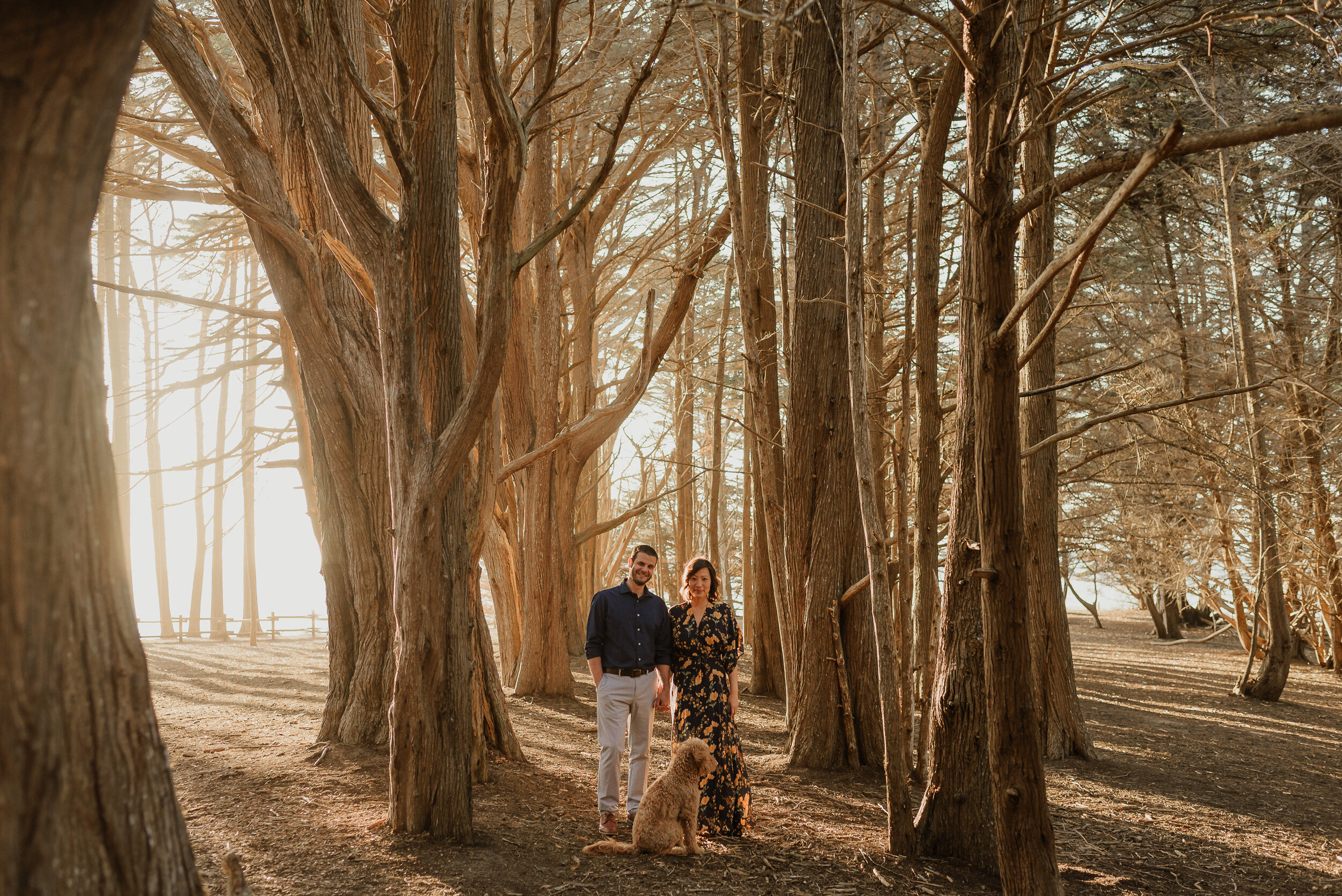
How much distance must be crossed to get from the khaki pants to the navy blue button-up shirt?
109mm

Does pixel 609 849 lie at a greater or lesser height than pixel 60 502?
lesser

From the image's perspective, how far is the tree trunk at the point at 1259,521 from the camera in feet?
36.5

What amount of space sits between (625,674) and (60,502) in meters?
3.52

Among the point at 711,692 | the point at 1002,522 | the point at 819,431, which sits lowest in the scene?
the point at 711,692

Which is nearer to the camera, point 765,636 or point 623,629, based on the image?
point 623,629

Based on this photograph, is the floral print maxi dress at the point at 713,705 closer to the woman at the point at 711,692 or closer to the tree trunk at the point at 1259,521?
the woman at the point at 711,692

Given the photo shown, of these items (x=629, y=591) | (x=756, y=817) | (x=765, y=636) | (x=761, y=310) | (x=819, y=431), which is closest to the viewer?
(x=629, y=591)

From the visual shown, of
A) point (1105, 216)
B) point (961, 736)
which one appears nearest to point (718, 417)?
point (961, 736)

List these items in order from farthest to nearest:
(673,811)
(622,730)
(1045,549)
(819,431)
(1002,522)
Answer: (1045,549) → (819,431) → (622,730) → (673,811) → (1002,522)

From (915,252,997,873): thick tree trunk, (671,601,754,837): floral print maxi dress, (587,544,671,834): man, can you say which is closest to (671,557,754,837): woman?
(671,601,754,837): floral print maxi dress

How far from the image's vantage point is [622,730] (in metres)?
4.80

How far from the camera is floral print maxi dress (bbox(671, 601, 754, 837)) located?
4.92 metres

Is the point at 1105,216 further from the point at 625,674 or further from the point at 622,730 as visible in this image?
the point at 622,730

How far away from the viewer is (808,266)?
712cm
